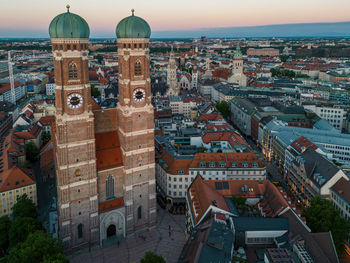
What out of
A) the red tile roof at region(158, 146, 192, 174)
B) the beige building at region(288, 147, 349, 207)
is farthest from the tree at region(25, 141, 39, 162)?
the beige building at region(288, 147, 349, 207)

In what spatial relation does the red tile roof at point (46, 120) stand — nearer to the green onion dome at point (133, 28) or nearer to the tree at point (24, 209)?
the tree at point (24, 209)

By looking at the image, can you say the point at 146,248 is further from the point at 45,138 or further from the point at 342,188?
the point at 45,138

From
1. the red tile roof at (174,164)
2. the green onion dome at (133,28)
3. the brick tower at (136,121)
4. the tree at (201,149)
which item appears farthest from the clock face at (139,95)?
the tree at (201,149)

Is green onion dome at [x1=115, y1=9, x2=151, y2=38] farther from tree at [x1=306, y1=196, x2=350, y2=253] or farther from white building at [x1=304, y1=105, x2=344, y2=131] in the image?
white building at [x1=304, y1=105, x2=344, y2=131]

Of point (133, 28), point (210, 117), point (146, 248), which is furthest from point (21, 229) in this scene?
point (210, 117)

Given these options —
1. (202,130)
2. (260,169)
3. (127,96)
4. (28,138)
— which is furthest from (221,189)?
(28,138)

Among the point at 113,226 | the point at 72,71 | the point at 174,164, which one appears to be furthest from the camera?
the point at 174,164
